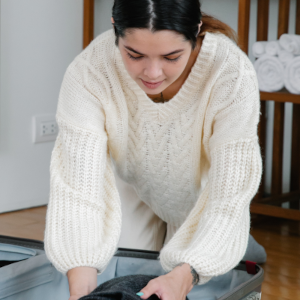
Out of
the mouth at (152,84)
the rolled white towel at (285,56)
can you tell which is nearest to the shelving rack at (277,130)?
the rolled white towel at (285,56)

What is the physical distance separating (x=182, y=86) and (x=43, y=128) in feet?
4.00

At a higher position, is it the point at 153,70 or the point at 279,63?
the point at 279,63

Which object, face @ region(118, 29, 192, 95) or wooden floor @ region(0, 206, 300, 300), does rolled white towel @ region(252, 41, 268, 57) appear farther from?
face @ region(118, 29, 192, 95)

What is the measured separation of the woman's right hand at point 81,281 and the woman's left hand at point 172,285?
126mm

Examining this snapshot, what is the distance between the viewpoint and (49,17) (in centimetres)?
217

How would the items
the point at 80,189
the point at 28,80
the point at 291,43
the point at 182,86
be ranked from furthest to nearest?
the point at 28,80, the point at 291,43, the point at 182,86, the point at 80,189

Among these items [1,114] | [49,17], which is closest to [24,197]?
[1,114]

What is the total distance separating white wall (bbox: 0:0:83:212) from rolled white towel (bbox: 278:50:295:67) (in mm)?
999

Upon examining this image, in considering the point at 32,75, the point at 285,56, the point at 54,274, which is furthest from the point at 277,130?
the point at 54,274

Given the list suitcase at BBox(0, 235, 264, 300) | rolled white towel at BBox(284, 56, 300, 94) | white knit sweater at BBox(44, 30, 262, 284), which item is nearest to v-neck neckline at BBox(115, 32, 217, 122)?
white knit sweater at BBox(44, 30, 262, 284)

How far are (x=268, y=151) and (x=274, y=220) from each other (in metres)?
0.32

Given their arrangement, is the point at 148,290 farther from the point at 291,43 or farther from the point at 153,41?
the point at 291,43

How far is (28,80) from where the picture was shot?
6.97 ft

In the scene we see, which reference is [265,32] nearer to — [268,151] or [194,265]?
[268,151]
